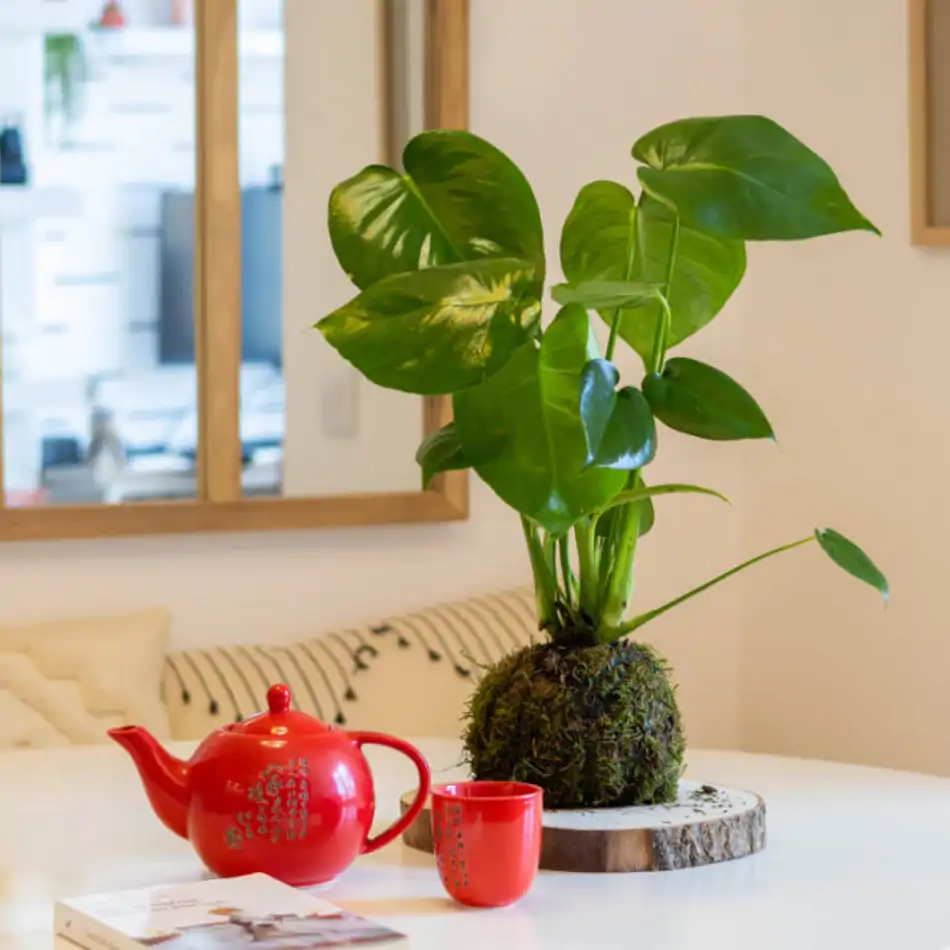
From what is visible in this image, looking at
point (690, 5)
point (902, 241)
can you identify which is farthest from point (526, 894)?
point (690, 5)

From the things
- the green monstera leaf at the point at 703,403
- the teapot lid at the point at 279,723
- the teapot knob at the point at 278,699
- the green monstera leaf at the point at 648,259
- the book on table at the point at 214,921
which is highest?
the green monstera leaf at the point at 648,259

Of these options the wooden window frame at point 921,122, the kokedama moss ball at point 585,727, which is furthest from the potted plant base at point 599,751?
the wooden window frame at point 921,122

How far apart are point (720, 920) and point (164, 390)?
1.59 metres

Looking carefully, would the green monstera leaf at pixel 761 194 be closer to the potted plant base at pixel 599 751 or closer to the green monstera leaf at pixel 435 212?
the green monstera leaf at pixel 435 212

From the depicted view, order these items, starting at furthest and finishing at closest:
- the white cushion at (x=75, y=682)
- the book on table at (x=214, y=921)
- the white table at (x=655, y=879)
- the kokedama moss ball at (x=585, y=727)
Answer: the white cushion at (x=75, y=682), the kokedama moss ball at (x=585, y=727), the white table at (x=655, y=879), the book on table at (x=214, y=921)

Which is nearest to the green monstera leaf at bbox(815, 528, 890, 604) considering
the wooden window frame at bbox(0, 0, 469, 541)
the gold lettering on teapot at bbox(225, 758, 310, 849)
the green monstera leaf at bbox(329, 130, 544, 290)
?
the green monstera leaf at bbox(329, 130, 544, 290)

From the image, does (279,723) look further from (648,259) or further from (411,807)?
(648,259)

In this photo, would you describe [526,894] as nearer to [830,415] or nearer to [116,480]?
[116,480]

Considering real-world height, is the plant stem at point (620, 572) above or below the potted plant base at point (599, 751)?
above

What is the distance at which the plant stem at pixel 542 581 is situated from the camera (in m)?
1.39

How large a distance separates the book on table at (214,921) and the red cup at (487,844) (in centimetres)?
13

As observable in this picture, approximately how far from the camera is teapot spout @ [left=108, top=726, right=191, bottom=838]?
127 cm

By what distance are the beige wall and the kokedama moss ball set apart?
4.19ft

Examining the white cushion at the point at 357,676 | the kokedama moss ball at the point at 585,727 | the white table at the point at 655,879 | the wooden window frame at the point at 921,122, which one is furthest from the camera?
the wooden window frame at the point at 921,122
